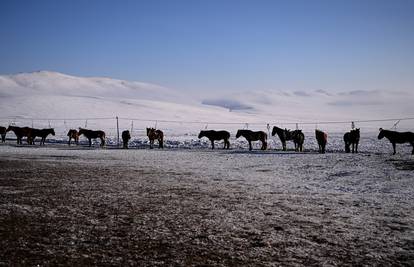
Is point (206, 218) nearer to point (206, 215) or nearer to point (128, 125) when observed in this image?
point (206, 215)

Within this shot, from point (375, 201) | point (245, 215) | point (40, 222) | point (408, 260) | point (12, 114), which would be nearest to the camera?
point (408, 260)

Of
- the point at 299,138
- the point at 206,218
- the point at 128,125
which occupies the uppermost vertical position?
the point at 128,125

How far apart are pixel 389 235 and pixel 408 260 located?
109cm

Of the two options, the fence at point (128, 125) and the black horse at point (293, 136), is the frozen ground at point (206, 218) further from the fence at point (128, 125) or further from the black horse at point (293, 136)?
the fence at point (128, 125)

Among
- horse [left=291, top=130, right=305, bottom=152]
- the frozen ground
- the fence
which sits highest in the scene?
the fence

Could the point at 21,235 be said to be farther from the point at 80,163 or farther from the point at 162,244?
the point at 80,163

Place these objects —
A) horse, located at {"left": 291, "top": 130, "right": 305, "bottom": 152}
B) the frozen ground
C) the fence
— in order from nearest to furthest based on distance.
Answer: the frozen ground < horse, located at {"left": 291, "top": 130, "right": 305, "bottom": 152} < the fence

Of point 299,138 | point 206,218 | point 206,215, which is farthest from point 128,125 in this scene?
point 206,218

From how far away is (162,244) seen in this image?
6043mm

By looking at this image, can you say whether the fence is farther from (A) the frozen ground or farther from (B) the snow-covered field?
(A) the frozen ground

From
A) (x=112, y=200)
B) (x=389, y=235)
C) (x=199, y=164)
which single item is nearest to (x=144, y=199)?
(x=112, y=200)

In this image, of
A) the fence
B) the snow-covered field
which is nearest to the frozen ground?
the snow-covered field

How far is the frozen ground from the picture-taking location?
18.3 ft

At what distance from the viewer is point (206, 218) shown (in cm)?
757
